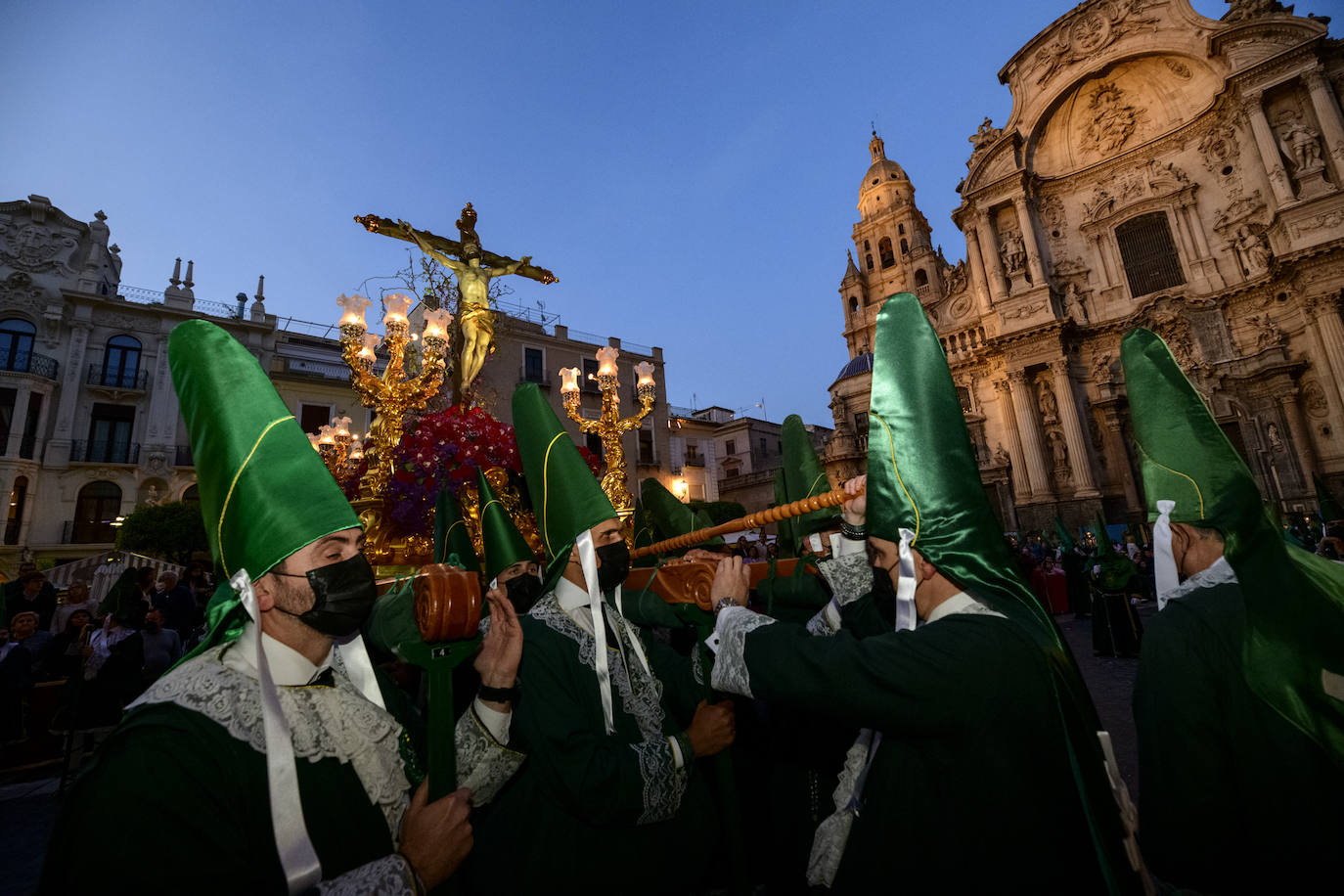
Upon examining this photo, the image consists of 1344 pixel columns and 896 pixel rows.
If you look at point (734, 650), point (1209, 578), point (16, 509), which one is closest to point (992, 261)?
point (1209, 578)

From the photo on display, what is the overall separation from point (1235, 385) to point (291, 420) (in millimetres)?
25094

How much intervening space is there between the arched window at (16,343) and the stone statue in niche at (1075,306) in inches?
1491

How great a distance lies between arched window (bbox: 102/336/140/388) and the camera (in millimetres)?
21250

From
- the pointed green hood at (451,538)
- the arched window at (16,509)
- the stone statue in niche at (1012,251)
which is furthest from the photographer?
the stone statue in niche at (1012,251)

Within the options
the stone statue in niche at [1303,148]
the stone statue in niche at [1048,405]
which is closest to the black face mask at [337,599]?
the stone statue in niche at [1048,405]

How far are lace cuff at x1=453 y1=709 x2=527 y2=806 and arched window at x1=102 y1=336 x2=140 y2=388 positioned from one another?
27.7 metres

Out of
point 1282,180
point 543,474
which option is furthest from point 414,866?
point 1282,180

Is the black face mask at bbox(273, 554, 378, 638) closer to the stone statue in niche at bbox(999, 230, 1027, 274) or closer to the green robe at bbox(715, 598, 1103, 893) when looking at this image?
the green robe at bbox(715, 598, 1103, 893)

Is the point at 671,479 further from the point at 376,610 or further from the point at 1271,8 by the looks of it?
the point at 1271,8

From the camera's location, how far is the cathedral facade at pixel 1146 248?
1700cm

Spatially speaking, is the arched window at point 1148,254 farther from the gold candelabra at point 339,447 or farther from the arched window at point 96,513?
the arched window at point 96,513

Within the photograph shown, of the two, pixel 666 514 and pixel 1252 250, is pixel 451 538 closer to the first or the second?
pixel 666 514

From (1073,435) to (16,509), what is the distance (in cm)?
3624

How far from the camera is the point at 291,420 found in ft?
5.79
